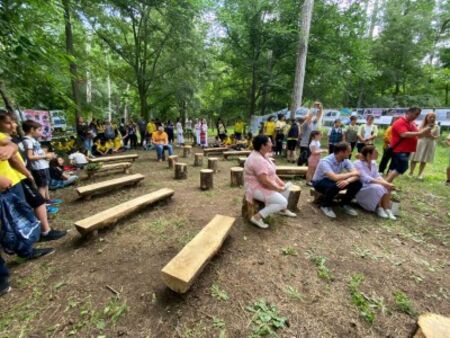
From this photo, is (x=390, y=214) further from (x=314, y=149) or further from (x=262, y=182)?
(x=262, y=182)

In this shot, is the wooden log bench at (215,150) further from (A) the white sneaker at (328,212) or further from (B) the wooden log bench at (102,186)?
(A) the white sneaker at (328,212)

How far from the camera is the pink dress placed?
299 cm

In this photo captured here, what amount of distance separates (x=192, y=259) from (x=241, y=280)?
587mm

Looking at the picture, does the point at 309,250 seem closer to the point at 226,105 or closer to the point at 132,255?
the point at 132,255

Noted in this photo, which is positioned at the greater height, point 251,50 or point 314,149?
point 251,50

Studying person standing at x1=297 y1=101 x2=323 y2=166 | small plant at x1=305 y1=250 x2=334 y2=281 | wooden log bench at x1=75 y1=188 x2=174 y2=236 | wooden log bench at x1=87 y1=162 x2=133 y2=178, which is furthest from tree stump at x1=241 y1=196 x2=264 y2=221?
wooden log bench at x1=87 y1=162 x2=133 y2=178

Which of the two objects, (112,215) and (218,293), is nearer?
(218,293)

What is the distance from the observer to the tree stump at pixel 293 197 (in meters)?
3.77

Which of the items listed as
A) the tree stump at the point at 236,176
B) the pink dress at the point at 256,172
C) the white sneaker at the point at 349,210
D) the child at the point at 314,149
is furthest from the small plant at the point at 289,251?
the child at the point at 314,149

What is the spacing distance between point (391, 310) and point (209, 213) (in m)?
2.65

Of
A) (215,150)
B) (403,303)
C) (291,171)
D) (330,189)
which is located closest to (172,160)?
(215,150)

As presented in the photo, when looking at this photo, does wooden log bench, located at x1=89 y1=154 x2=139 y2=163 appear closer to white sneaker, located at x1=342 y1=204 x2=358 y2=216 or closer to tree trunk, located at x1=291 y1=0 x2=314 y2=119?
white sneaker, located at x1=342 y1=204 x2=358 y2=216

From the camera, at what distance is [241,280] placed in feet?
7.42

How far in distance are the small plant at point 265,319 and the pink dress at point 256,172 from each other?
146cm
